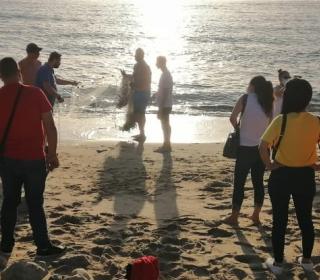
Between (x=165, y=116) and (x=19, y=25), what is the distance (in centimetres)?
4103

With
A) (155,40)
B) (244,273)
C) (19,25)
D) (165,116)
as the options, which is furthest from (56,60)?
(19,25)

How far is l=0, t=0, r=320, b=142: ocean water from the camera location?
1614cm

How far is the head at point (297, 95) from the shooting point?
15.7 feet

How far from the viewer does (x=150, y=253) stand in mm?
5539

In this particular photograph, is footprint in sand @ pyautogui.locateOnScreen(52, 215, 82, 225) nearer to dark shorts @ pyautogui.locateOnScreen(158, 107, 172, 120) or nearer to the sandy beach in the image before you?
the sandy beach

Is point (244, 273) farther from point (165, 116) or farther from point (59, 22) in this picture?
point (59, 22)

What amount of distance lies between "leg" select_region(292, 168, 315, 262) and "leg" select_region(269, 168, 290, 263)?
0.09 m

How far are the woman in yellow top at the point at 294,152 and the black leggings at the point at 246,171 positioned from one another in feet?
4.22

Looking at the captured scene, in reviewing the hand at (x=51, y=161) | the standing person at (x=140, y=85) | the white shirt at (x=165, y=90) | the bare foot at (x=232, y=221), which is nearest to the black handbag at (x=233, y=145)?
the bare foot at (x=232, y=221)

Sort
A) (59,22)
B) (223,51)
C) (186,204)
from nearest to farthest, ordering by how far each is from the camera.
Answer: (186,204), (223,51), (59,22)

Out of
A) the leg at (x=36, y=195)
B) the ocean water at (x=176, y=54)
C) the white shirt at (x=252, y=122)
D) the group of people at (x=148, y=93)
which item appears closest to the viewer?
the leg at (x=36, y=195)

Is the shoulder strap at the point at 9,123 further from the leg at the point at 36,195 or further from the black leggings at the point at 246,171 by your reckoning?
the black leggings at the point at 246,171

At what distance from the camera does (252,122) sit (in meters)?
6.20

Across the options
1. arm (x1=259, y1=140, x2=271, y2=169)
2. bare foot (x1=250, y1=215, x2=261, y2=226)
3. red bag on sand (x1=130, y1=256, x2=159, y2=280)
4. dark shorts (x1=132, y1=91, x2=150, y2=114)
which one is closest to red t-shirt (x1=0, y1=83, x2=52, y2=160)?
red bag on sand (x1=130, y1=256, x2=159, y2=280)
